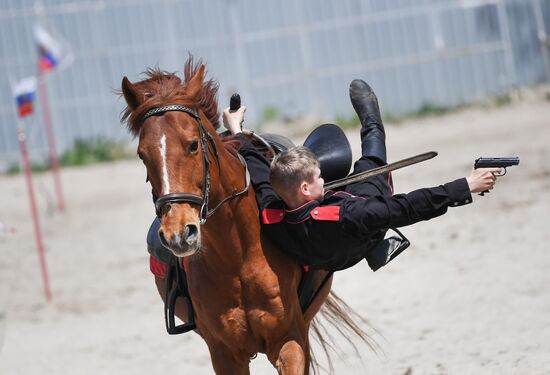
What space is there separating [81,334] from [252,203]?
4491 millimetres

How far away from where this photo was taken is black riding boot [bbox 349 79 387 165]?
413 centimetres

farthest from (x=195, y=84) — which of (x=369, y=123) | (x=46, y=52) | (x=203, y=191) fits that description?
(x=46, y=52)

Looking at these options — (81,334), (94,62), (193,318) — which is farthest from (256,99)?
(193,318)

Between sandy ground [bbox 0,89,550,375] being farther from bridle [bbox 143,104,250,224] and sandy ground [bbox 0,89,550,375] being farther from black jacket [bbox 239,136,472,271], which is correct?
bridle [bbox 143,104,250,224]

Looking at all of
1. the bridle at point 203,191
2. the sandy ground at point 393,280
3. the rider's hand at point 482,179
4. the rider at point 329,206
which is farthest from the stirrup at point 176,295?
the sandy ground at point 393,280

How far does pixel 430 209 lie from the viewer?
3.49 meters

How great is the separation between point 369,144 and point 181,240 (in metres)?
1.43

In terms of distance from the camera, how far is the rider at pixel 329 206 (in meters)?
3.49

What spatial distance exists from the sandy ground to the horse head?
97.1 inches

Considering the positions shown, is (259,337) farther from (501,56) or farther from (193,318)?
(501,56)

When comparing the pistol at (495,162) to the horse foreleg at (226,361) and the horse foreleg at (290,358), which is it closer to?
the horse foreleg at (290,358)

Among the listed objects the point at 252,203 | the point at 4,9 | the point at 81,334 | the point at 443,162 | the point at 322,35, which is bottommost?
the point at 81,334

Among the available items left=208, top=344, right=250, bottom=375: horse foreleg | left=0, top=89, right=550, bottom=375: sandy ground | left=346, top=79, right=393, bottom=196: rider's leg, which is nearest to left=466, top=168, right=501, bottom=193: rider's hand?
left=346, top=79, right=393, bottom=196: rider's leg

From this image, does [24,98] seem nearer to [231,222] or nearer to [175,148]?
[231,222]
